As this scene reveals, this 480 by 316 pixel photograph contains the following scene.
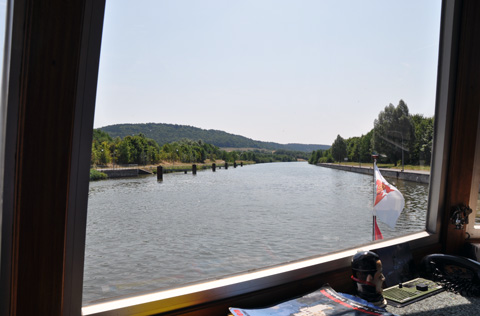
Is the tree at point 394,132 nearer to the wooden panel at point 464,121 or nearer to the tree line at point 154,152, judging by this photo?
the wooden panel at point 464,121

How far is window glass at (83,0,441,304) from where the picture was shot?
55.3 inches

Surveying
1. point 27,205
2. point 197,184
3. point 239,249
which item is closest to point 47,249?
point 27,205

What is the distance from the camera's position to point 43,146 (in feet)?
3.06

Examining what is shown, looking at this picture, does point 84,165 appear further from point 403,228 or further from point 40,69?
point 403,228

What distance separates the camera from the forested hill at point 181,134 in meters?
1.39

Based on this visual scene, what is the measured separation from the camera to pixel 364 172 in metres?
2.30

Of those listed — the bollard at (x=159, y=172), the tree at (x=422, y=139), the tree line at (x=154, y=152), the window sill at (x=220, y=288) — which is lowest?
the window sill at (x=220, y=288)

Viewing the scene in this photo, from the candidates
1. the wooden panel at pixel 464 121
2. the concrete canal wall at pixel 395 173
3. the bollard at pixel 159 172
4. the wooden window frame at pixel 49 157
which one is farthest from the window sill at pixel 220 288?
the wooden panel at pixel 464 121

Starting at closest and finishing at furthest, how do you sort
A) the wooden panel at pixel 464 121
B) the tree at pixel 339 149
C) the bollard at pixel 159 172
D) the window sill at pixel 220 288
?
the window sill at pixel 220 288 → the bollard at pixel 159 172 → the wooden panel at pixel 464 121 → the tree at pixel 339 149

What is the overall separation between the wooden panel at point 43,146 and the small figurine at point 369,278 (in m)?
1.03

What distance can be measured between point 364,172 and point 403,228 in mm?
374

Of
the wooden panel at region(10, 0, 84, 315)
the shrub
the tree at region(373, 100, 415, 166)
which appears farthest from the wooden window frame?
the tree at region(373, 100, 415, 166)

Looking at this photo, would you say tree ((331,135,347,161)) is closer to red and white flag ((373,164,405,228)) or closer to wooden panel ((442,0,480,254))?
red and white flag ((373,164,405,228))

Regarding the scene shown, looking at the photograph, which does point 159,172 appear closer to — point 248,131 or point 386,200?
point 248,131
